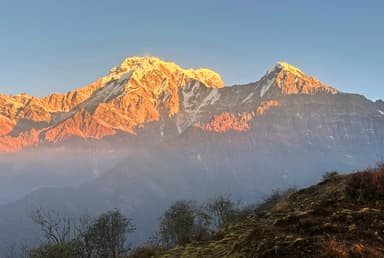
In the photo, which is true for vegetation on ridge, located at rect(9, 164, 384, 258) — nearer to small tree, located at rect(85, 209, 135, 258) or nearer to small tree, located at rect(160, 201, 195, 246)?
small tree, located at rect(85, 209, 135, 258)

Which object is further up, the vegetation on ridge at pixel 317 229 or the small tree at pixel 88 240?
the vegetation on ridge at pixel 317 229

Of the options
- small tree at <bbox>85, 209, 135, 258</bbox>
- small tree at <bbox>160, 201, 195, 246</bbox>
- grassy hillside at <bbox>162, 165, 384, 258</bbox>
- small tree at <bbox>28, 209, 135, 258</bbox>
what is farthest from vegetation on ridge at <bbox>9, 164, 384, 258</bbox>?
small tree at <bbox>160, 201, 195, 246</bbox>

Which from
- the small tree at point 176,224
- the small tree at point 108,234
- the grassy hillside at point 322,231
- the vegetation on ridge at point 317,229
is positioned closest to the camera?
the grassy hillside at point 322,231

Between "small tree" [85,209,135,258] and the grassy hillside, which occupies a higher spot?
the grassy hillside

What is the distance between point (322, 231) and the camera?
1292cm

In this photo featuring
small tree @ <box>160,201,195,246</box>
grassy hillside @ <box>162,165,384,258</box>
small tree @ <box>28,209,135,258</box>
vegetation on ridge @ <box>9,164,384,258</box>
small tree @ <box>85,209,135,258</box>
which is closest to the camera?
grassy hillside @ <box>162,165,384,258</box>

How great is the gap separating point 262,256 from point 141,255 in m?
10.2

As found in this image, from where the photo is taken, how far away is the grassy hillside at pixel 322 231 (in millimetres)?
11000

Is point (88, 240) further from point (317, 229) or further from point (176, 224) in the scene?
point (317, 229)

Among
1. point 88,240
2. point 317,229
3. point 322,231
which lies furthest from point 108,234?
point 322,231

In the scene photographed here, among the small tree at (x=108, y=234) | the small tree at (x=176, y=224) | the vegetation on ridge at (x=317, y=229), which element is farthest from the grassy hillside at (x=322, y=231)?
the small tree at (x=176, y=224)

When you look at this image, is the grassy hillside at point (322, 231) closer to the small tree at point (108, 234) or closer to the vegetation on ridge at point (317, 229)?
the vegetation on ridge at point (317, 229)

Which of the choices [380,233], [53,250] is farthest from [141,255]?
[53,250]

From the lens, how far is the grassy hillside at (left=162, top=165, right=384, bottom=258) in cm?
1100
